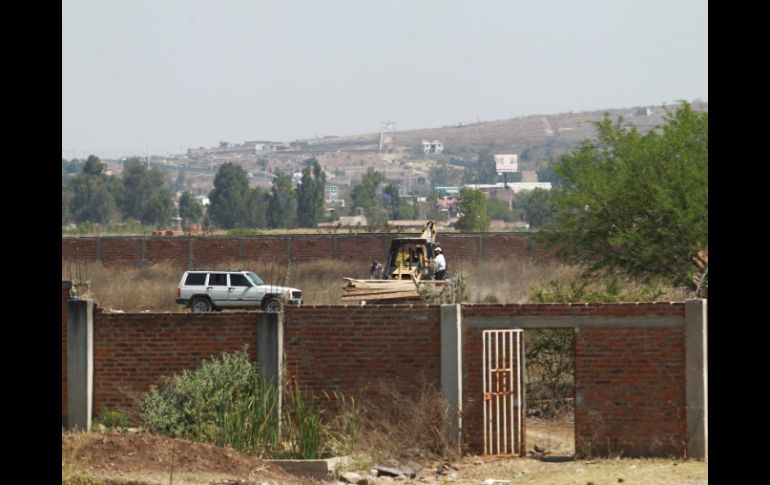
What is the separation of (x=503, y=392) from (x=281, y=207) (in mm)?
129586

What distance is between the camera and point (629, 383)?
59.0ft

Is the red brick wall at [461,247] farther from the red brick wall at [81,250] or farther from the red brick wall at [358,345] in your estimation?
the red brick wall at [358,345]

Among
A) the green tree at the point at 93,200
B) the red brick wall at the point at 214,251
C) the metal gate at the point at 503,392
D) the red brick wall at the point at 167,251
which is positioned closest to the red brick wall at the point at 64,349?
the metal gate at the point at 503,392

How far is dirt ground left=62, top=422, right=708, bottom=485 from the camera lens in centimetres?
1434

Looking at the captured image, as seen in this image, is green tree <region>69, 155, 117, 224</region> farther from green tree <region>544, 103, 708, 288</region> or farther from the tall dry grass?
green tree <region>544, 103, 708, 288</region>

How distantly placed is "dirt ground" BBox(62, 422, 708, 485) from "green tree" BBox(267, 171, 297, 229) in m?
127

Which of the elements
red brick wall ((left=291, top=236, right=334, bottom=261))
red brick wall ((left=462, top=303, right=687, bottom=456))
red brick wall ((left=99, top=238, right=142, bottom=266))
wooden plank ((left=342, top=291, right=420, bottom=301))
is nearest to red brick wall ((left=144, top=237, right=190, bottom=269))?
red brick wall ((left=99, top=238, right=142, bottom=266))

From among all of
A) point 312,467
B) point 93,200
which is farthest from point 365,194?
point 312,467

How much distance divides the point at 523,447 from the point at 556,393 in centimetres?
390

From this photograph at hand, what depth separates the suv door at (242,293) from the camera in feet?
131

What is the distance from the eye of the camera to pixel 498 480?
16.8 metres

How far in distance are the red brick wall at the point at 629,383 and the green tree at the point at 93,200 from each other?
472 feet
